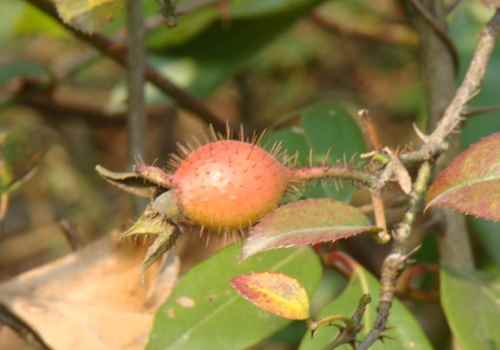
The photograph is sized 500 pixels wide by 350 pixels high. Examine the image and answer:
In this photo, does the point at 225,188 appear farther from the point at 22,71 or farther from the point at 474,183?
the point at 22,71

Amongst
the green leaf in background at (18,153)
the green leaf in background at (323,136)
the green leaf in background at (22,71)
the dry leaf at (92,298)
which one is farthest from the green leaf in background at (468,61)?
the green leaf in background at (22,71)

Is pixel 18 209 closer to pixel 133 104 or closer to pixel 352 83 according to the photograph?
pixel 352 83

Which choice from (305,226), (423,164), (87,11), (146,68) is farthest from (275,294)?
(146,68)

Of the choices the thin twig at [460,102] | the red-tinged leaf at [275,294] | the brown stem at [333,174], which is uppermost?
the thin twig at [460,102]

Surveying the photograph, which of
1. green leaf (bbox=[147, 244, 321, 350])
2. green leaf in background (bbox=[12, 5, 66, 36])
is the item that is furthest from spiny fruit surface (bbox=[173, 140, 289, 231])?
green leaf in background (bbox=[12, 5, 66, 36])

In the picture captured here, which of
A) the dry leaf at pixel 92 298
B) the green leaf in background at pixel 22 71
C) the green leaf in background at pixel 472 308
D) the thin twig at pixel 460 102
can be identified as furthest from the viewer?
the green leaf in background at pixel 22 71

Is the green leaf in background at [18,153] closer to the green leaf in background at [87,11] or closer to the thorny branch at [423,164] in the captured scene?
the green leaf in background at [87,11]

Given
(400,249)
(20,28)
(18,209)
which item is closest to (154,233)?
(400,249)
